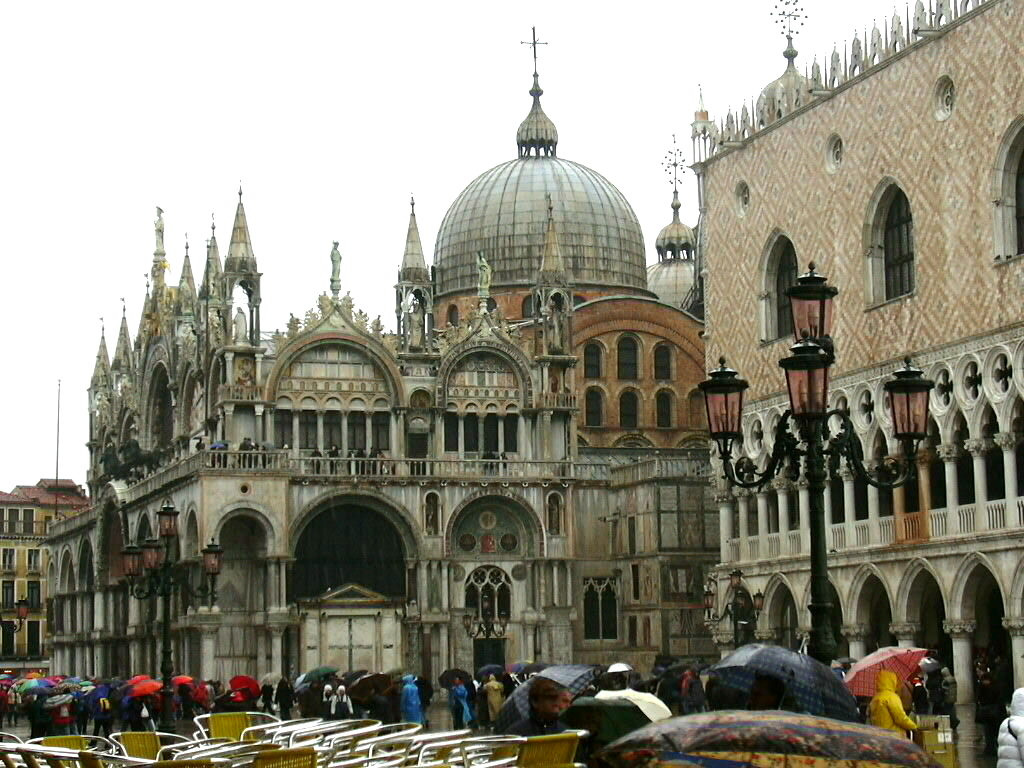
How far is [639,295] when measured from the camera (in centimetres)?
A: 6412

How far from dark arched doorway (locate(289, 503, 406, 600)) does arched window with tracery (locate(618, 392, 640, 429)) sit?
11.0 metres

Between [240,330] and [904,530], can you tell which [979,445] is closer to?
[904,530]

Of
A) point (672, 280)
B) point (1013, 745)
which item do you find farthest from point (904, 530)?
point (672, 280)

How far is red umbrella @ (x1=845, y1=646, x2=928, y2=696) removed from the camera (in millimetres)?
22938

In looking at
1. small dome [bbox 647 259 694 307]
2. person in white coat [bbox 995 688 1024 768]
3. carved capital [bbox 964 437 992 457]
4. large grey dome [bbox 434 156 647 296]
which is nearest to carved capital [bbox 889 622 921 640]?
carved capital [bbox 964 437 992 457]

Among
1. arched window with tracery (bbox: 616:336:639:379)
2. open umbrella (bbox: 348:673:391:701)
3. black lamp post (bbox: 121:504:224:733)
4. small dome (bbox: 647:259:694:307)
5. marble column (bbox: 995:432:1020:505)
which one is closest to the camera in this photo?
black lamp post (bbox: 121:504:224:733)

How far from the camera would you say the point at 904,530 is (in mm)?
40969

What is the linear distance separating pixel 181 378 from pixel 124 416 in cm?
798

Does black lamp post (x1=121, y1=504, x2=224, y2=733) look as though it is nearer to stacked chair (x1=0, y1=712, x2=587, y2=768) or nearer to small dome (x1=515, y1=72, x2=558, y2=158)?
stacked chair (x1=0, y1=712, x2=587, y2=768)

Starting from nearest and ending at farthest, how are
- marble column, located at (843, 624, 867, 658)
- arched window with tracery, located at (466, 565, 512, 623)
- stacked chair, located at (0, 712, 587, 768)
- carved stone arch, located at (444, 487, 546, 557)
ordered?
stacked chair, located at (0, 712, 587, 768)
marble column, located at (843, 624, 867, 658)
carved stone arch, located at (444, 487, 546, 557)
arched window with tracery, located at (466, 565, 512, 623)

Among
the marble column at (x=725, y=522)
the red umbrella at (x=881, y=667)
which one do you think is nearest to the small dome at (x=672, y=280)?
the marble column at (x=725, y=522)

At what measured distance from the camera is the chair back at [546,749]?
1183 cm

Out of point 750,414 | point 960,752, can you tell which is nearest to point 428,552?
point 750,414

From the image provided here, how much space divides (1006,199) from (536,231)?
27102 millimetres
